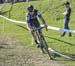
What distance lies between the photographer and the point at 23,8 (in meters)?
39.4

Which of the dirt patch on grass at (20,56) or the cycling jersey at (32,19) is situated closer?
the dirt patch on grass at (20,56)

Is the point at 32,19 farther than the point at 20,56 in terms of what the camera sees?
Yes

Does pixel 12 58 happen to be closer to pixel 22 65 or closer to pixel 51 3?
pixel 22 65

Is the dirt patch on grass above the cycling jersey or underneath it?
underneath

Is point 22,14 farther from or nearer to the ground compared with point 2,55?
nearer to the ground

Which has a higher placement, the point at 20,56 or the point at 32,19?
the point at 32,19

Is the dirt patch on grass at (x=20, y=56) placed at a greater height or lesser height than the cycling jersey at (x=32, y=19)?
lesser

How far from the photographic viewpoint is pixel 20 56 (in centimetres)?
1222

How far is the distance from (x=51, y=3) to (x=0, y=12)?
657cm

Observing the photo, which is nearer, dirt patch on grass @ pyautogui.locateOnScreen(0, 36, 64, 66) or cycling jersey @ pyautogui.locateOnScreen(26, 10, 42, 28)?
dirt patch on grass @ pyautogui.locateOnScreen(0, 36, 64, 66)

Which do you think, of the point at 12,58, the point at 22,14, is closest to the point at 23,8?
the point at 22,14

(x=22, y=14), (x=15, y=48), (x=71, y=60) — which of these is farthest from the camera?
(x=22, y=14)

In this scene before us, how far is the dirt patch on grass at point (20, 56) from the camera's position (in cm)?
1092

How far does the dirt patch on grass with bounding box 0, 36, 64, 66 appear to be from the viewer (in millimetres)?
10922
